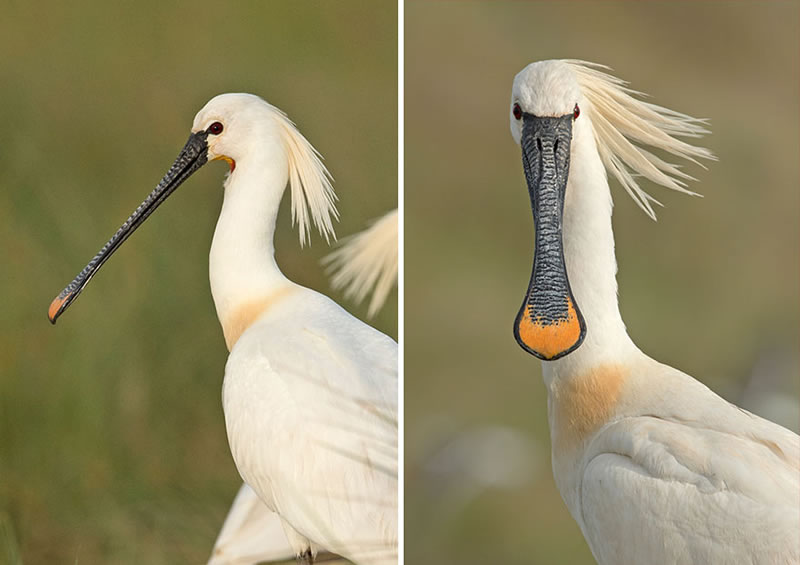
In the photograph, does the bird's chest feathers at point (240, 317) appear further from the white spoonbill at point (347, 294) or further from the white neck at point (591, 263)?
the white neck at point (591, 263)

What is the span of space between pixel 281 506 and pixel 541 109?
902mm

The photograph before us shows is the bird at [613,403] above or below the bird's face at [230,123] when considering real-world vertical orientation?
below

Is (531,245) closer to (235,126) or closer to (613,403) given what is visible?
(613,403)

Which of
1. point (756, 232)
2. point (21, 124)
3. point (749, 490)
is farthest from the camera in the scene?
point (756, 232)

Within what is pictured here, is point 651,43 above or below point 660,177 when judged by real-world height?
above

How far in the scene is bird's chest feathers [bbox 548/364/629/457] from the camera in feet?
6.21

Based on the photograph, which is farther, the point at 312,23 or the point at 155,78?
the point at 312,23

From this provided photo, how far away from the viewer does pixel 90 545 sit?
1.92m

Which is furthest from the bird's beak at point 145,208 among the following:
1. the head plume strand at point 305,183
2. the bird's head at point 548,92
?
the bird's head at point 548,92

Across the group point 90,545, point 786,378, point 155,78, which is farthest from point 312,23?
point 786,378

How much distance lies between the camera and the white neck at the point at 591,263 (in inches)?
77.3

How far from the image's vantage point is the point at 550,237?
2.00 metres

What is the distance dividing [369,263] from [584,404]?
557mm

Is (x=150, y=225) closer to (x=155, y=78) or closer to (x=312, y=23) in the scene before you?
(x=155, y=78)
